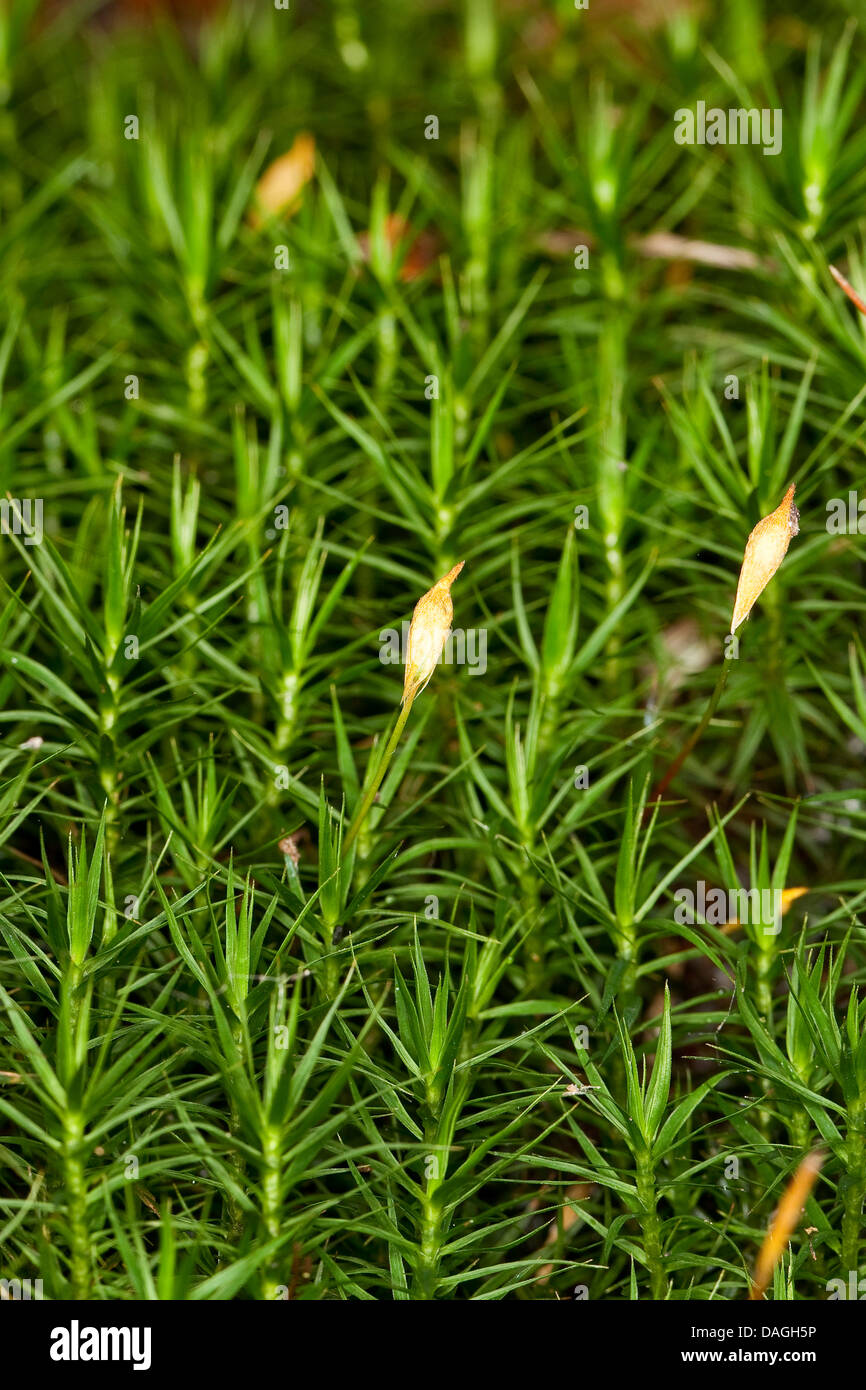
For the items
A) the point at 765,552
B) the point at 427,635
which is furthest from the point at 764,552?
the point at 427,635

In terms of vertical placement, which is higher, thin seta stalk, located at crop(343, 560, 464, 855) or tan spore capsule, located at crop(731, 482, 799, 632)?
tan spore capsule, located at crop(731, 482, 799, 632)

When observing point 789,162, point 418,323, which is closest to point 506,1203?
point 418,323

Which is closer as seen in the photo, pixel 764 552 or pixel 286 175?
pixel 764 552

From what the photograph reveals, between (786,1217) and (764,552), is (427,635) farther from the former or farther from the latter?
(786,1217)

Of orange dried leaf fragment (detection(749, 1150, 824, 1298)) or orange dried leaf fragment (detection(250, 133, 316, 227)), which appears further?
orange dried leaf fragment (detection(250, 133, 316, 227))

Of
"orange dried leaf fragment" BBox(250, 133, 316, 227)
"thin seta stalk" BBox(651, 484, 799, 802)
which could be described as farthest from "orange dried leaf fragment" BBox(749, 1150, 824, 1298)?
"orange dried leaf fragment" BBox(250, 133, 316, 227)

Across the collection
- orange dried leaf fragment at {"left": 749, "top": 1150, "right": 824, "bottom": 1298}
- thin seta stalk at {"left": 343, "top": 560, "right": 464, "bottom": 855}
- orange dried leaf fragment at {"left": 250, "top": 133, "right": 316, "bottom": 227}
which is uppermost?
orange dried leaf fragment at {"left": 250, "top": 133, "right": 316, "bottom": 227}

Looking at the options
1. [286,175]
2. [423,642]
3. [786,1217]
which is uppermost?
[286,175]

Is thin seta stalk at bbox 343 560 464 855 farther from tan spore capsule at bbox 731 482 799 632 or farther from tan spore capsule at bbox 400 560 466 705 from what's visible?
tan spore capsule at bbox 731 482 799 632

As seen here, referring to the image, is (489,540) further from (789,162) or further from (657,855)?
(789,162)
